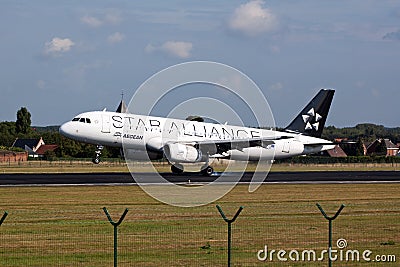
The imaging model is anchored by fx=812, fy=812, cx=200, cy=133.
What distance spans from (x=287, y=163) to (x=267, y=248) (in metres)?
74.1

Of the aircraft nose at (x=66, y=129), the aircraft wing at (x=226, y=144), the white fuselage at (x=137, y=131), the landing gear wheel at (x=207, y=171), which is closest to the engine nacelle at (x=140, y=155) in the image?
the white fuselage at (x=137, y=131)

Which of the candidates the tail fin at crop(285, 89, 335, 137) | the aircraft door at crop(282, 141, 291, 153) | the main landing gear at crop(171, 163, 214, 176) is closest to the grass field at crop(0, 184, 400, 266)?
the main landing gear at crop(171, 163, 214, 176)

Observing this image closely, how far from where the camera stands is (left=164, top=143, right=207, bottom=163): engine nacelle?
54625mm

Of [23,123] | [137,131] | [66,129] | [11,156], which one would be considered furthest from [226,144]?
[23,123]

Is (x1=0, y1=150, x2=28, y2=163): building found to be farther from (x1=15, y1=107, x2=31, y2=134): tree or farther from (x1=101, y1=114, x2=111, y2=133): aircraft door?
(x1=15, y1=107, x2=31, y2=134): tree

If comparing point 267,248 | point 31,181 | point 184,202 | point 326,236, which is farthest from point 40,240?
point 31,181

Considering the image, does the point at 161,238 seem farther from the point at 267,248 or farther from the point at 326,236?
the point at 326,236

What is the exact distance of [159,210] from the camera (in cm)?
3172

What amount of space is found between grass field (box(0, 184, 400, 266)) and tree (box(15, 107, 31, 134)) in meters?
143

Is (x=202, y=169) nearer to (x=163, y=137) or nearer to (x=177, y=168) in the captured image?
(x=177, y=168)

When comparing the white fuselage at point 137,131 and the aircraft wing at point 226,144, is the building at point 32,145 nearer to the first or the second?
the white fuselage at point 137,131

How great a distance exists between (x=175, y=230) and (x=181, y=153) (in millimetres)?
29892

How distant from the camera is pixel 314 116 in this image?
69.9 meters

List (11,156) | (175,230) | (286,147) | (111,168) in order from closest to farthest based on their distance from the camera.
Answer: (175,230)
(286,147)
(111,168)
(11,156)
